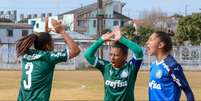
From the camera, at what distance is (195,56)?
167 ft

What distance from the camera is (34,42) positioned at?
8172mm

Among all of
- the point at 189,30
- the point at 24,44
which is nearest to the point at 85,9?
the point at 189,30

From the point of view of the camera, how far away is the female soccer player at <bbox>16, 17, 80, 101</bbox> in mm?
7910

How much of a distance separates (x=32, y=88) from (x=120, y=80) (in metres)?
1.21

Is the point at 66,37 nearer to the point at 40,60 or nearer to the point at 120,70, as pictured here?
the point at 40,60

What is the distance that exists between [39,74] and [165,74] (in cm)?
175

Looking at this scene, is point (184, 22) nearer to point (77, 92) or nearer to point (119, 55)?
point (77, 92)

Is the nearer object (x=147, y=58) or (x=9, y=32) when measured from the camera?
(x=147, y=58)

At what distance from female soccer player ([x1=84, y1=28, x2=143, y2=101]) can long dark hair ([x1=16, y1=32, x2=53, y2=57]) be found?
75cm

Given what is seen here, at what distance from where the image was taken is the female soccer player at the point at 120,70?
25.0ft

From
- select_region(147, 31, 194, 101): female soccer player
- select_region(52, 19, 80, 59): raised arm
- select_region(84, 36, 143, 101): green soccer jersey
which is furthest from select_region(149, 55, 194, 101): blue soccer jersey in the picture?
select_region(52, 19, 80, 59): raised arm

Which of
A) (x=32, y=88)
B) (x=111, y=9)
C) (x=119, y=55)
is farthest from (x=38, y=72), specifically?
(x=111, y=9)

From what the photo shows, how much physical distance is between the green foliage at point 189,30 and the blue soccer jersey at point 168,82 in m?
51.7

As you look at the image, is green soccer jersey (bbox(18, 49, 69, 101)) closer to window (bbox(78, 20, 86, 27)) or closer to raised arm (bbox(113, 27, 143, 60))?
raised arm (bbox(113, 27, 143, 60))
